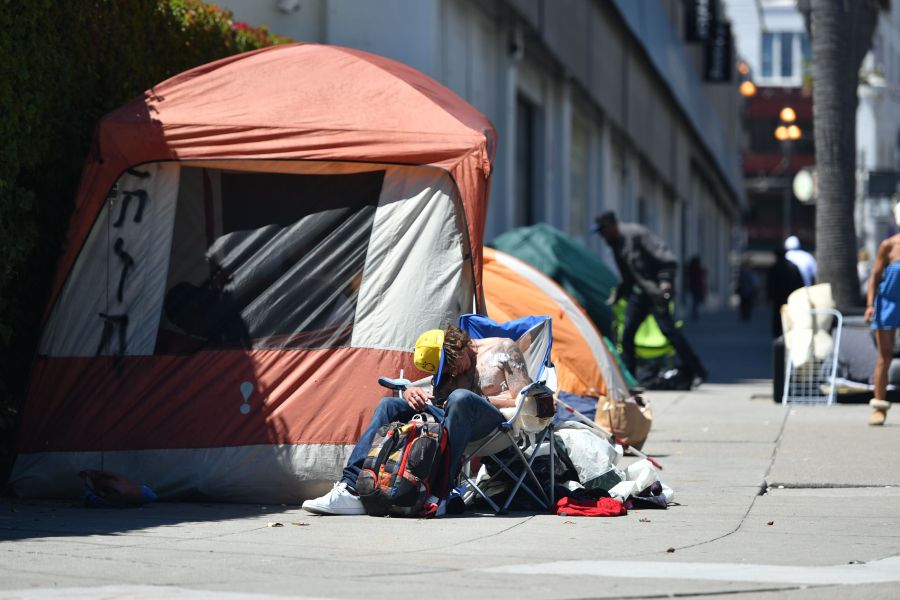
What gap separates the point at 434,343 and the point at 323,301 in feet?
3.32

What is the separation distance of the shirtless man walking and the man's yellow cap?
5.05 meters

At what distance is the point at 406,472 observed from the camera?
8.07m

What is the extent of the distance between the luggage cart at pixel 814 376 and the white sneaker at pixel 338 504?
A: 291 inches

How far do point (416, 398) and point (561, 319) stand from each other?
467 centimetres

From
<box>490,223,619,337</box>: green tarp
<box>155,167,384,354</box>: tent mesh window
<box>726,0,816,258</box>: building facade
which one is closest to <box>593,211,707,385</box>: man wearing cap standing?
<box>490,223,619,337</box>: green tarp

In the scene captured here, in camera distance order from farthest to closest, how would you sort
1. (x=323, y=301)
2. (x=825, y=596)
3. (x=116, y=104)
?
(x=116, y=104)
(x=323, y=301)
(x=825, y=596)

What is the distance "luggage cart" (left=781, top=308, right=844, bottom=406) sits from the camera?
573 inches

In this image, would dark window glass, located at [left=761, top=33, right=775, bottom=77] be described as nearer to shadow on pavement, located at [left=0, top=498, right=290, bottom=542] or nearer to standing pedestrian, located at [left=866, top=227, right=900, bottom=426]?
standing pedestrian, located at [left=866, top=227, right=900, bottom=426]

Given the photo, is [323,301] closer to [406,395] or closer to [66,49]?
[406,395]

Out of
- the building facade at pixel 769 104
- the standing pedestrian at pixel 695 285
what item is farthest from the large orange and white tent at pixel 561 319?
the building facade at pixel 769 104

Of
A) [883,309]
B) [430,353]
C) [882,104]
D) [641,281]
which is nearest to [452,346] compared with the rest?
[430,353]

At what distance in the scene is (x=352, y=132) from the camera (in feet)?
30.8

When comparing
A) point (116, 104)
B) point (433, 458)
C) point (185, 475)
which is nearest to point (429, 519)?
point (433, 458)

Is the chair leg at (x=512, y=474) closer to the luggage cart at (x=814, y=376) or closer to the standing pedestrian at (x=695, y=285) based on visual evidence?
the luggage cart at (x=814, y=376)
